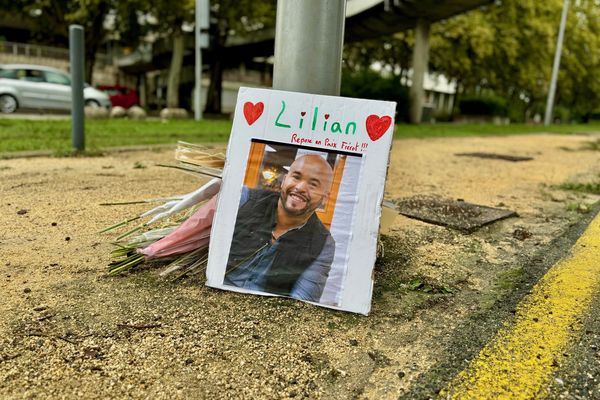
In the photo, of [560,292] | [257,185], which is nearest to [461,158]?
[560,292]

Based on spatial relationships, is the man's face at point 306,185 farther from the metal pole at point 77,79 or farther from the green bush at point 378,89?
the green bush at point 378,89

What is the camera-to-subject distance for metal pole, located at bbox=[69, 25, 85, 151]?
5992 millimetres

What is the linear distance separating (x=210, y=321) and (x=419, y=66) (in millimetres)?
18943

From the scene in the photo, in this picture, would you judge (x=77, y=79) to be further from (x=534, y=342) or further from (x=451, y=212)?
(x=534, y=342)

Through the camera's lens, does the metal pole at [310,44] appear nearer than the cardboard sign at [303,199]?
No

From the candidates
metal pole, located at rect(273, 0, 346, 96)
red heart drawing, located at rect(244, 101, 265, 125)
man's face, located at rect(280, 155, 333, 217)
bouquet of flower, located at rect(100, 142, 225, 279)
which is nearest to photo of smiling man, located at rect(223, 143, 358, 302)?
man's face, located at rect(280, 155, 333, 217)

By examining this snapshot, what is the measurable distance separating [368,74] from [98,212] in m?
18.2

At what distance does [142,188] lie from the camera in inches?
172

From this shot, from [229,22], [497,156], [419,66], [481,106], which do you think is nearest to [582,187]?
[497,156]

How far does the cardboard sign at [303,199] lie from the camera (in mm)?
2238

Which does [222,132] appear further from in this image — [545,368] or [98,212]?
[545,368]

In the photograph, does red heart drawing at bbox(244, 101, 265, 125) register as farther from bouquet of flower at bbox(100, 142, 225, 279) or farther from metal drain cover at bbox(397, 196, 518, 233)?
metal drain cover at bbox(397, 196, 518, 233)

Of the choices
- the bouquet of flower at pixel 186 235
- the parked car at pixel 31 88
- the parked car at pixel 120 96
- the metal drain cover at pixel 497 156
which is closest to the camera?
the bouquet of flower at pixel 186 235

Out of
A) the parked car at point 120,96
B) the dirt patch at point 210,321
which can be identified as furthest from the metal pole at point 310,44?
the parked car at point 120,96
